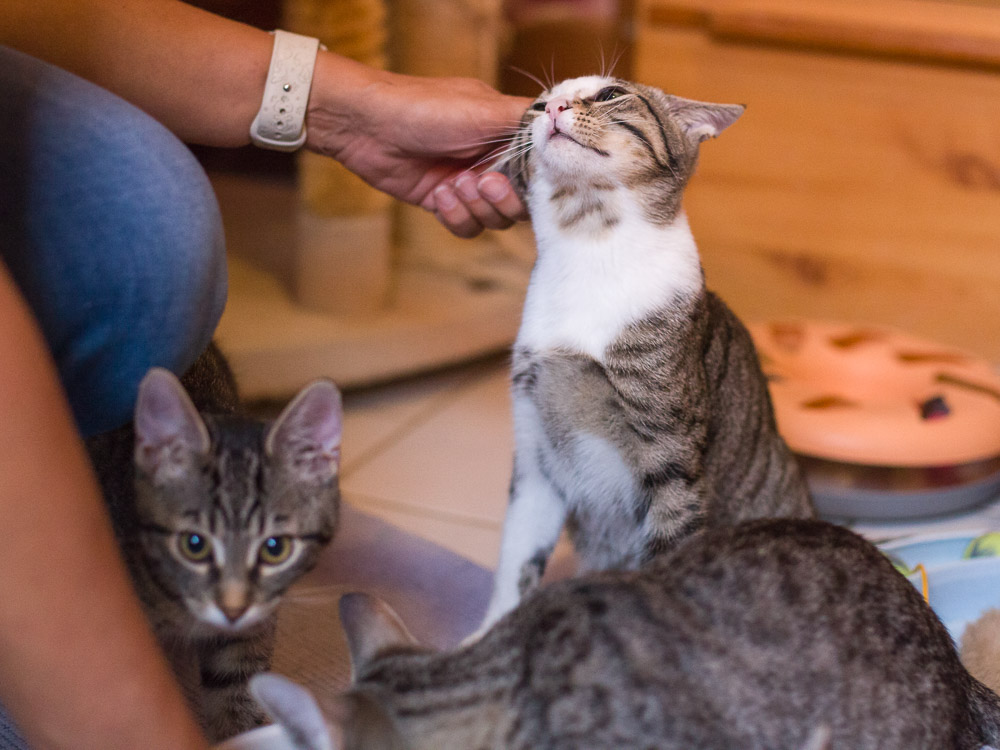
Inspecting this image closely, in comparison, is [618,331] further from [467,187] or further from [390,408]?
[390,408]

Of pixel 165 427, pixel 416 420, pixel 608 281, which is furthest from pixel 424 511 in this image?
pixel 165 427

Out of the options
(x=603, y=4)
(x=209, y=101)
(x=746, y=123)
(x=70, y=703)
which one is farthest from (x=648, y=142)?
(x=603, y=4)

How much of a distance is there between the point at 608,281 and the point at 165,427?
60cm

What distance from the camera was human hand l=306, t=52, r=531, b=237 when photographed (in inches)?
55.7

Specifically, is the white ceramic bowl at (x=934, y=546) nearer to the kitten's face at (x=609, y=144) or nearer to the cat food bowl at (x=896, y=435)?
the cat food bowl at (x=896, y=435)

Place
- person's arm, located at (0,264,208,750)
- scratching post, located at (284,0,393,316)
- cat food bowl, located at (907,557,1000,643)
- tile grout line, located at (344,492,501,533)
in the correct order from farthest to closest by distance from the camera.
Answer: scratching post, located at (284,0,393,316) → tile grout line, located at (344,492,501,533) → cat food bowl, located at (907,557,1000,643) → person's arm, located at (0,264,208,750)

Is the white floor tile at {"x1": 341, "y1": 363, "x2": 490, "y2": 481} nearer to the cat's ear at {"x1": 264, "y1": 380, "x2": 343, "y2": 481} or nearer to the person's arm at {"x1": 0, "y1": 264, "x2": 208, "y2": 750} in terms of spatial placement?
the cat's ear at {"x1": 264, "y1": 380, "x2": 343, "y2": 481}

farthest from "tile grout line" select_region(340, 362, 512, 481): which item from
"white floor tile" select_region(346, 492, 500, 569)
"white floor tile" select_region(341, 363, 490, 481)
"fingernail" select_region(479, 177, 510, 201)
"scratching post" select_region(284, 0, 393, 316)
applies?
"fingernail" select_region(479, 177, 510, 201)

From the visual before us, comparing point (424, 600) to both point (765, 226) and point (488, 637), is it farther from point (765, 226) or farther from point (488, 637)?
point (765, 226)

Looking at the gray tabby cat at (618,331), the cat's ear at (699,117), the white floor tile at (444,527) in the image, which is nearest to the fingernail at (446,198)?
the gray tabby cat at (618,331)

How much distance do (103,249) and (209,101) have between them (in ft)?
1.35

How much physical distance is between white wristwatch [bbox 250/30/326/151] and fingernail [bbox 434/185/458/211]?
23 centimetres

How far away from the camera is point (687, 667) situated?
86 cm

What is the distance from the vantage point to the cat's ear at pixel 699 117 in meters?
1.31
